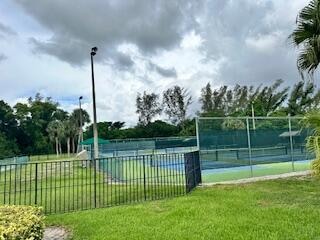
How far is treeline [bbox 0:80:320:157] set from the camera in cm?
5761

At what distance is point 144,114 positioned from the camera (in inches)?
2702

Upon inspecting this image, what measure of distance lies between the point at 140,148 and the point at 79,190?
21297 millimetres

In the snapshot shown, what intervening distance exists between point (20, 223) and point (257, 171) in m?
12.0

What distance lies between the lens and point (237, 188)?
12430mm

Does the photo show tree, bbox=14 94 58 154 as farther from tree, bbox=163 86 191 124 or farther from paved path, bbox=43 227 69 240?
paved path, bbox=43 227 69 240

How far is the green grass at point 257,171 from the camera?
14.4 meters

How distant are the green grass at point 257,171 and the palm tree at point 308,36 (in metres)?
4.60

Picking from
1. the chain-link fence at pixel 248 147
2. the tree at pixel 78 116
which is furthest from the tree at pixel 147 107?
the chain-link fence at pixel 248 147

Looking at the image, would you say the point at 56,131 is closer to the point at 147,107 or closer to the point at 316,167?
the point at 147,107

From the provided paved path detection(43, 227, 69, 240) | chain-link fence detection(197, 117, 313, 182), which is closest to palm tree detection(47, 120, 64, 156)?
chain-link fence detection(197, 117, 313, 182)

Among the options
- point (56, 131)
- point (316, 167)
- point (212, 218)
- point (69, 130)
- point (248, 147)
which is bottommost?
point (212, 218)

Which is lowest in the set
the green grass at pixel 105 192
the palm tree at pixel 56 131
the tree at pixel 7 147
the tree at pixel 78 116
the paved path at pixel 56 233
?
the paved path at pixel 56 233

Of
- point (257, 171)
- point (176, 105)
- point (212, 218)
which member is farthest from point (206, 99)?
point (212, 218)

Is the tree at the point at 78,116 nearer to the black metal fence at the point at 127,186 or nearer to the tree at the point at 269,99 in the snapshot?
the tree at the point at 269,99
